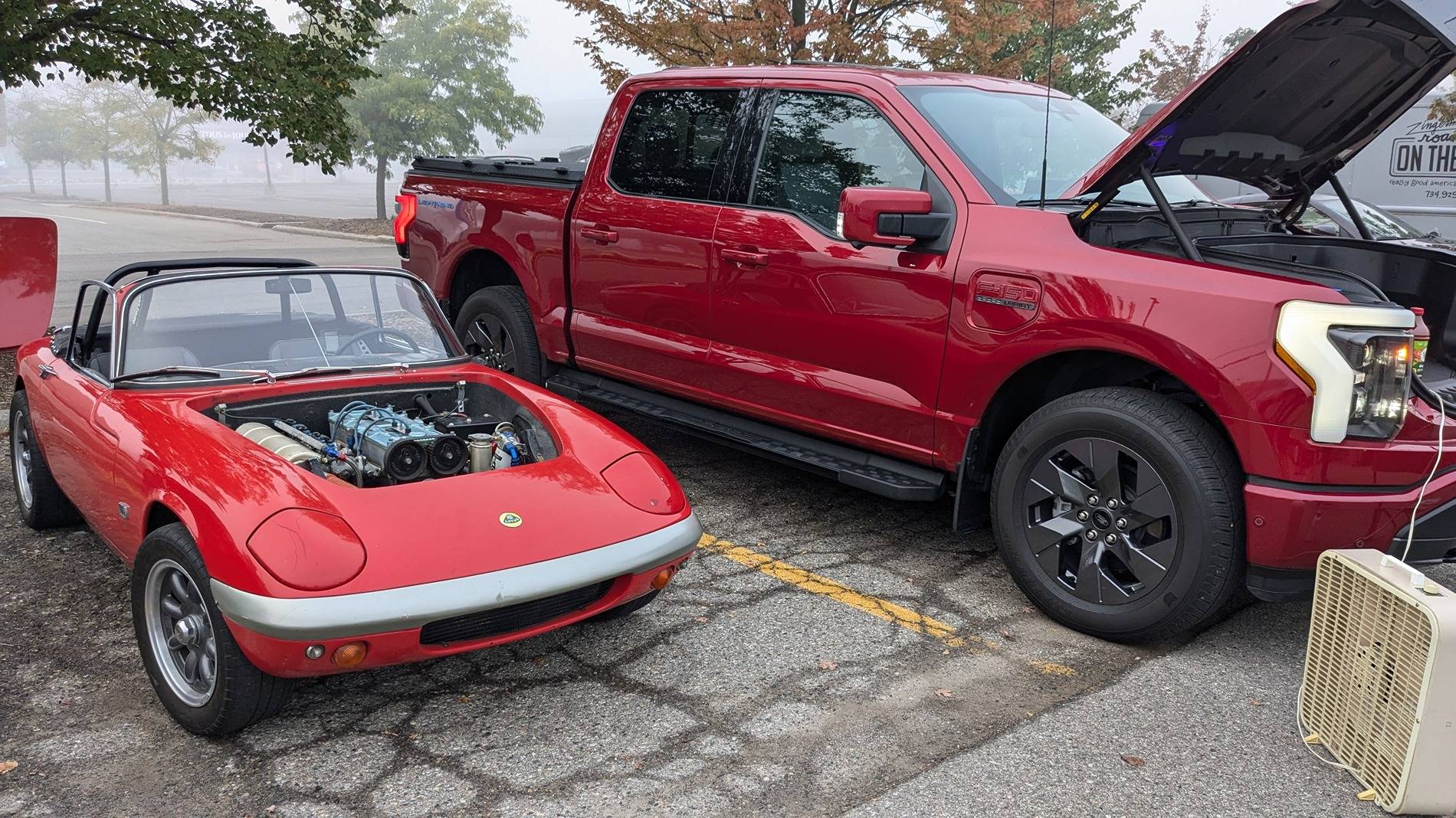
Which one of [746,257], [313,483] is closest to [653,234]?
[746,257]

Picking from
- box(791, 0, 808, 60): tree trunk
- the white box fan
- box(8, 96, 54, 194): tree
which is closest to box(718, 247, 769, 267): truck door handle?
the white box fan

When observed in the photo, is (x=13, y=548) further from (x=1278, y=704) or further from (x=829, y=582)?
(x=1278, y=704)

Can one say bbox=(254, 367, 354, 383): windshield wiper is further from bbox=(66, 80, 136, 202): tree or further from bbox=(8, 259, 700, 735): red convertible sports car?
bbox=(66, 80, 136, 202): tree

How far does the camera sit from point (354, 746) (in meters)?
3.15

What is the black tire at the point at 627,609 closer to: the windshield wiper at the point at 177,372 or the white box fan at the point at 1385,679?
the windshield wiper at the point at 177,372

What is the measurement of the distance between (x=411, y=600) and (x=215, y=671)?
655 millimetres

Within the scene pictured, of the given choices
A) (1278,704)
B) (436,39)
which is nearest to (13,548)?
(1278,704)

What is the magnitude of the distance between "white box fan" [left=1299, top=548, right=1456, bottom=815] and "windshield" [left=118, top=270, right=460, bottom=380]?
3308mm

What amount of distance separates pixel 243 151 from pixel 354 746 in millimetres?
206670

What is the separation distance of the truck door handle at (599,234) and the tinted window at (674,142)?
0.24 m

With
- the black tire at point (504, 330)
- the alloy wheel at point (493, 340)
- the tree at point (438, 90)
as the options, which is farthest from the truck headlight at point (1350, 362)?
the tree at point (438, 90)

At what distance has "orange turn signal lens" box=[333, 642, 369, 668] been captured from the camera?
290 centimetres

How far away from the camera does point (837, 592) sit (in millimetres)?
4344

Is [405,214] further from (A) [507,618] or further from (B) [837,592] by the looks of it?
(A) [507,618]
